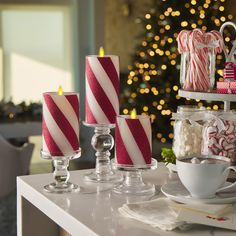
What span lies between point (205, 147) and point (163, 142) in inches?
162

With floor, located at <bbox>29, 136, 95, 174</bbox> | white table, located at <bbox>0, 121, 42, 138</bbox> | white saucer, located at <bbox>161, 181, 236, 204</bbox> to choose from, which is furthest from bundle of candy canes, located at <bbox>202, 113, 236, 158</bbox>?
floor, located at <bbox>29, 136, 95, 174</bbox>

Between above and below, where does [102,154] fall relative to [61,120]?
below

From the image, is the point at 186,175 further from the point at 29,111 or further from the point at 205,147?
the point at 29,111

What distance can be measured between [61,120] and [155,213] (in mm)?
379

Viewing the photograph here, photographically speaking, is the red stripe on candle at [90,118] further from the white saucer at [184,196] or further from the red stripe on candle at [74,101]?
the white saucer at [184,196]

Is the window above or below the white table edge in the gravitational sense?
above

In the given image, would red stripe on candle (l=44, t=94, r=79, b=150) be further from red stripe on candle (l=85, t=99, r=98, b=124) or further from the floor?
the floor

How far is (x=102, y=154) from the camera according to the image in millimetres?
1658

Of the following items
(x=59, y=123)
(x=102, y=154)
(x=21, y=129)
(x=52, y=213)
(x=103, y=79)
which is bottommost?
(x=21, y=129)

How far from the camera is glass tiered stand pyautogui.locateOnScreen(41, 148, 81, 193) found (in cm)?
148

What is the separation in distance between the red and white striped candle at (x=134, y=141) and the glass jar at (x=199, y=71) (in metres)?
0.33

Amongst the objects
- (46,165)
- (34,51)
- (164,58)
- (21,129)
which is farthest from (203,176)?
(34,51)

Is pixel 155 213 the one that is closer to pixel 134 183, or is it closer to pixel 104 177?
pixel 134 183

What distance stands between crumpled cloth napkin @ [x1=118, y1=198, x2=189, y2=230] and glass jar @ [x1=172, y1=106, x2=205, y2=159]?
0.28m
